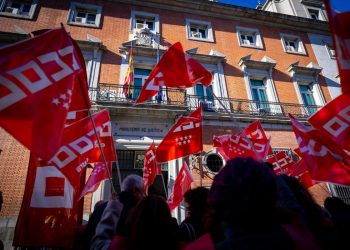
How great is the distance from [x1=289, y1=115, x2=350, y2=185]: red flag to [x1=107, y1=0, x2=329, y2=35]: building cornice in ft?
44.9

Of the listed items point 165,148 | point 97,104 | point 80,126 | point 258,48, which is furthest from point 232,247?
point 258,48

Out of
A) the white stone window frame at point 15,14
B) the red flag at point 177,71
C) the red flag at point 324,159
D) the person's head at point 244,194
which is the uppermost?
the white stone window frame at point 15,14

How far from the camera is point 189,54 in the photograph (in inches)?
509

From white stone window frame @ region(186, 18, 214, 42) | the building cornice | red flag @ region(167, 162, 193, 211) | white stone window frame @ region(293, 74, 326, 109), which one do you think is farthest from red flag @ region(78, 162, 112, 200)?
the building cornice

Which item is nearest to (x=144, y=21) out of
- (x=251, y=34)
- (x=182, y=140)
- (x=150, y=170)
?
(x=251, y=34)

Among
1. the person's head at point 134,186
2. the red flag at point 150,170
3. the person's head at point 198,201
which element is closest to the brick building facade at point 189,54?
the red flag at point 150,170

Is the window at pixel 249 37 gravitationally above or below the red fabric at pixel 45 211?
above

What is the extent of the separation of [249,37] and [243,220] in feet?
54.4

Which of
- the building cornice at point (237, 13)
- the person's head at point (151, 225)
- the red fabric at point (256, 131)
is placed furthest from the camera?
the building cornice at point (237, 13)

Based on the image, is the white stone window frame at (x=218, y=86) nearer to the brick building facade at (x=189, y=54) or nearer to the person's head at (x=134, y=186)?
the brick building facade at (x=189, y=54)

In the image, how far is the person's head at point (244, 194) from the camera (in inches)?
49.1

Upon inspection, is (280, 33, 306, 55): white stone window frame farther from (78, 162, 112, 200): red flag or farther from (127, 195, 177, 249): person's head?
(127, 195, 177, 249): person's head

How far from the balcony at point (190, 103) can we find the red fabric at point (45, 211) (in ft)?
22.3

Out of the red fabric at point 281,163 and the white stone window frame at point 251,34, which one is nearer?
the red fabric at point 281,163
